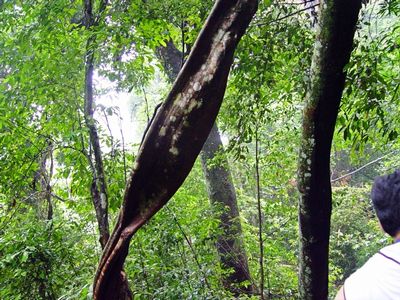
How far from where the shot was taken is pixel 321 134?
76.6 inches

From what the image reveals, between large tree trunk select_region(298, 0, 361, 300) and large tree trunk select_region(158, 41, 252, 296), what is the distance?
7.25ft

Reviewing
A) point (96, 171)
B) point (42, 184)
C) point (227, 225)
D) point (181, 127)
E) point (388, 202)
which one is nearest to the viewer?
point (388, 202)

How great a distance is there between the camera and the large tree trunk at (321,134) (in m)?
1.84

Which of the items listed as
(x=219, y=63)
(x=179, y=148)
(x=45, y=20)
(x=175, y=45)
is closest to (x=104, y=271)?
(x=179, y=148)

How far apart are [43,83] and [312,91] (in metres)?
2.41

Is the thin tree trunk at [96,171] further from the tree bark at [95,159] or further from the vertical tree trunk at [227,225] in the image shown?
the vertical tree trunk at [227,225]

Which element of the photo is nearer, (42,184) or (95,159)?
(95,159)

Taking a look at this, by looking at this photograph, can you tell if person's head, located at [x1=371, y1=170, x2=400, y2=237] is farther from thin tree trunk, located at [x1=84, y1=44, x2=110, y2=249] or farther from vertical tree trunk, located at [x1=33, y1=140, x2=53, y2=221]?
vertical tree trunk, located at [x1=33, y1=140, x2=53, y2=221]

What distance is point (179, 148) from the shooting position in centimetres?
158

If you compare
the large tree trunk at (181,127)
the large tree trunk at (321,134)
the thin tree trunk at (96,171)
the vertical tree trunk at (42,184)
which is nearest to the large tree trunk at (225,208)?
the thin tree trunk at (96,171)

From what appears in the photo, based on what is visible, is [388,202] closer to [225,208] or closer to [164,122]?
[164,122]

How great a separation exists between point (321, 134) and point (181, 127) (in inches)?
31.5

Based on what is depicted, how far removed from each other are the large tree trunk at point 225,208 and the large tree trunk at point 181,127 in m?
2.71

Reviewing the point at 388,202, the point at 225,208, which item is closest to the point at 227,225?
the point at 225,208
